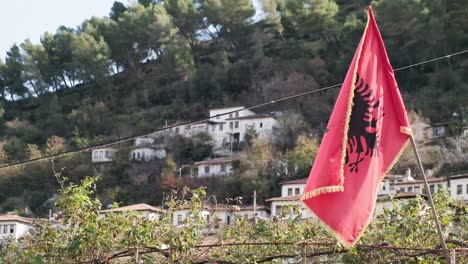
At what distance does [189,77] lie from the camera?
83375 mm

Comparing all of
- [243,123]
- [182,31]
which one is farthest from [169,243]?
[182,31]

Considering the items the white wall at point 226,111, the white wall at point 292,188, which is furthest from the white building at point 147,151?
the white wall at point 292,188

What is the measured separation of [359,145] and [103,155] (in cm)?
6612

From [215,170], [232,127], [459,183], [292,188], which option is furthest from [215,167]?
[459,183]

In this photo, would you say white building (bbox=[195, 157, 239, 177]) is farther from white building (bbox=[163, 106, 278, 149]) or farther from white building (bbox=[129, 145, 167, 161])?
A: white building (bbox=[129, 145, 167, 161])

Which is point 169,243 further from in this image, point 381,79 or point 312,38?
point 312,38

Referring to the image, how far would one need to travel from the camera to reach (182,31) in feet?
300

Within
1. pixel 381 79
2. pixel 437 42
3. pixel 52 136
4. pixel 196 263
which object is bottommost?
pixel 196 263

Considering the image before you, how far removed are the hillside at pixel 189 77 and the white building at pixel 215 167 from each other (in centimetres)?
146

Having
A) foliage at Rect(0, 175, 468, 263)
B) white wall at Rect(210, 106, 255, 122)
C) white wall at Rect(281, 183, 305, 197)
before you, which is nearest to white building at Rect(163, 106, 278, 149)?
white wall at Rect(210, 106, 255, 122)

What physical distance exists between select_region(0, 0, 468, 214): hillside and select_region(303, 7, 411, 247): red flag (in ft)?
163

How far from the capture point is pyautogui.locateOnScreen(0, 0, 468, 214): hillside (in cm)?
6675

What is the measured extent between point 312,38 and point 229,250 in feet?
237

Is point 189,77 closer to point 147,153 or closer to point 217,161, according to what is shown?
point 147,153
